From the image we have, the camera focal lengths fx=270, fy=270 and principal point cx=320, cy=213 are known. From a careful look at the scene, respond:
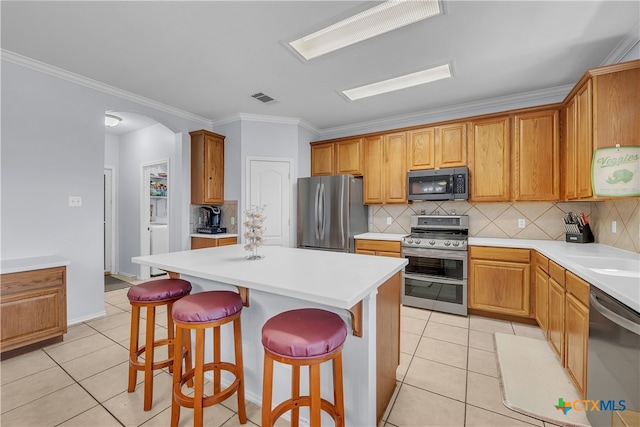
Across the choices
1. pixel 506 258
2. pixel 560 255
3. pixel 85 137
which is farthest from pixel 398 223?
pixel 85 137

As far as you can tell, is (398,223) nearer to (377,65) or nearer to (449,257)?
(449,257)

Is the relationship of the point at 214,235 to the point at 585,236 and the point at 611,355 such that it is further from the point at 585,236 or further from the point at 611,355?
the point at 585,236

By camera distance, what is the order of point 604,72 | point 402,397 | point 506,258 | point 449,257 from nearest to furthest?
point 402,397, point 604,72, point 506,258, point 449,257

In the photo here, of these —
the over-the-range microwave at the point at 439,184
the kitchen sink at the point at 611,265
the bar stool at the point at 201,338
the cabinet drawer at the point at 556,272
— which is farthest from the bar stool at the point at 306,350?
the over-the-range microwave at the point at 439,184

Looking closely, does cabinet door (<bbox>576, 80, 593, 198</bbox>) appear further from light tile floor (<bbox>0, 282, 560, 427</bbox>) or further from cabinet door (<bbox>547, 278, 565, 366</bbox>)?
light tile floor (<bbox>0, 282, 560, 427</bbox>)

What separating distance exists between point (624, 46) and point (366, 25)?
84.4 inches

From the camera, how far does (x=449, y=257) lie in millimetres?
3168

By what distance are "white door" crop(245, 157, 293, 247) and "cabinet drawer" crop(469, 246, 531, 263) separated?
2535 mm

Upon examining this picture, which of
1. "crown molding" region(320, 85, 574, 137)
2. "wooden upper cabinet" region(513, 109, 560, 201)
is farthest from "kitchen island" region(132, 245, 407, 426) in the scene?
"crown molding" region(320, 85, 574, 137)

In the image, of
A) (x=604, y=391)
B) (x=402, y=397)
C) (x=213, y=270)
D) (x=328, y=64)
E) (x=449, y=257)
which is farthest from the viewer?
(x=449, y=257)

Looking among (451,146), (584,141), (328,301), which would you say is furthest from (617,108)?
(328,301)

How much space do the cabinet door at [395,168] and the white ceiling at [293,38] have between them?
0.62 m

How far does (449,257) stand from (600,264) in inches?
52.9

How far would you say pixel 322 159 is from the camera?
14.7ft
